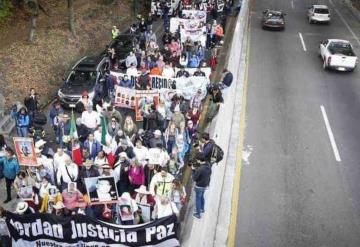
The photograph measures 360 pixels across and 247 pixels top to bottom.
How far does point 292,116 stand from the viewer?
19.8m

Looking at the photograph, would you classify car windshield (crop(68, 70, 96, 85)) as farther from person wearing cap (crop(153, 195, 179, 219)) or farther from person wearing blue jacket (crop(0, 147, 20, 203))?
person wearing cap (crop(153, 195, 179, 219))

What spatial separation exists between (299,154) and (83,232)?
8.46 m

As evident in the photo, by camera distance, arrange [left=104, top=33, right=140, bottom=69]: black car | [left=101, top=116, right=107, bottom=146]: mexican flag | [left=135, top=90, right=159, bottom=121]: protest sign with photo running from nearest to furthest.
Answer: [left=101, top=116, right=107, bottom=146]: mexican flag
[left=135, top=90, right=159, bottom=121]: protest sign with photo
[left=104, top=33, right=140, bottom=69]: black car

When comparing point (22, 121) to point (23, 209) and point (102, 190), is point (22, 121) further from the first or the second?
point (102, 190)

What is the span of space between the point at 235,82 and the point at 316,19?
16.8 metres

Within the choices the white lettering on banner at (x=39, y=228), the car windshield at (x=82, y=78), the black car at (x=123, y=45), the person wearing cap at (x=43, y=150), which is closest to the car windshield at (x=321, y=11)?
the black car at (x=123, y=45)

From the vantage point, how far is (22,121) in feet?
55.1

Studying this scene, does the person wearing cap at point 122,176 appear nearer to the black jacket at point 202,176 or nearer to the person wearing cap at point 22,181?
the person wearing cap at point 22,181

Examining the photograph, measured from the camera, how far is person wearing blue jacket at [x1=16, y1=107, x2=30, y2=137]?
54.9ft

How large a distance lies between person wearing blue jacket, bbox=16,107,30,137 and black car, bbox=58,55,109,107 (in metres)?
3.99

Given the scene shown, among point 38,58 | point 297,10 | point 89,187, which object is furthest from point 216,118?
point 297,10

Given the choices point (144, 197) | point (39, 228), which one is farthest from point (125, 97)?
point (39, 228)

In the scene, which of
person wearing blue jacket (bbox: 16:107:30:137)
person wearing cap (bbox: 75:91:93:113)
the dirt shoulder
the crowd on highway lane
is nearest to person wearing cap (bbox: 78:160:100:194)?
the crowd on highway lane

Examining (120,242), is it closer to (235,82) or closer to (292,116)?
(292,116)
